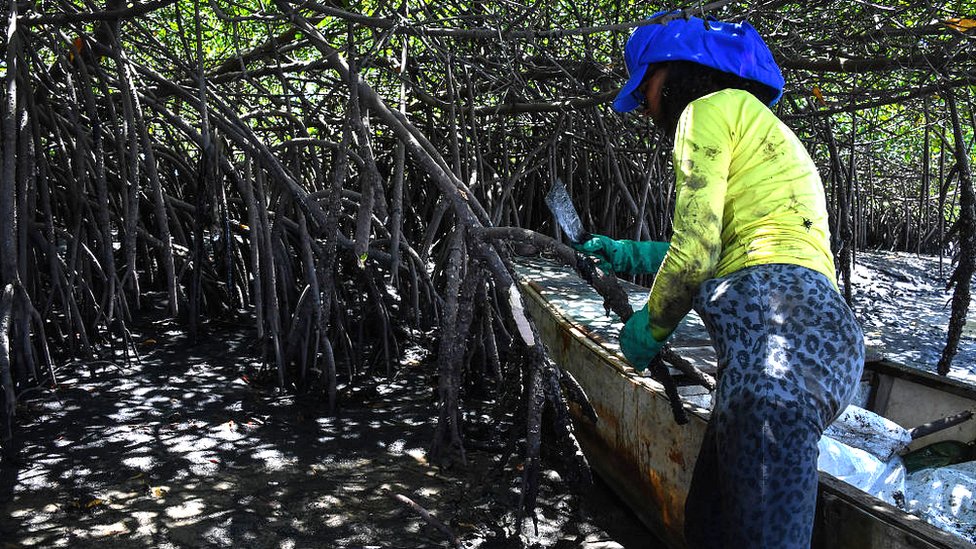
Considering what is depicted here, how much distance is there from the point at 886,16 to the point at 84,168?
3985 millimetres

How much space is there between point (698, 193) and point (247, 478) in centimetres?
225

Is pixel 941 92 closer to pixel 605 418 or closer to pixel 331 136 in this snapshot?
pixel 605 418

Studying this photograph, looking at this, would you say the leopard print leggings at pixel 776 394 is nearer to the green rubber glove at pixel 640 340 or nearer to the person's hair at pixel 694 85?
the green rubber glove at pixel 640 340

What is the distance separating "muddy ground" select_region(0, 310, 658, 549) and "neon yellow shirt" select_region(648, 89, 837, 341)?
3.76ft

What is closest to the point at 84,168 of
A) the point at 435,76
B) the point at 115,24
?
the point at 115,24

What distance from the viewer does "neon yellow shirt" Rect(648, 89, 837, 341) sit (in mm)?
1672

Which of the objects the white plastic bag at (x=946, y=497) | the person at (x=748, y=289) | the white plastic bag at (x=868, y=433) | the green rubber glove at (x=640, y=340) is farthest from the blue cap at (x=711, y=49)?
the white plastic bag at (x=946, y=497)

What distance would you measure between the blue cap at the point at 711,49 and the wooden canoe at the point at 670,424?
1018 mm

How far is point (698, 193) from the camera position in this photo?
5.47ft

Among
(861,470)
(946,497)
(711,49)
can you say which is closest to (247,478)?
(861,470)

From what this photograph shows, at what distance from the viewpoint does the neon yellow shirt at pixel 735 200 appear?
167 centimetres

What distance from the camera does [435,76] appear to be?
17.7 ft

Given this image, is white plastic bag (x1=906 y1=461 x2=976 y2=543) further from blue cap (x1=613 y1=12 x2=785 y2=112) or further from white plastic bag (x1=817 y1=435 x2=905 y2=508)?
blue cap (x1=613 y1=12 x2=785 y2=112)

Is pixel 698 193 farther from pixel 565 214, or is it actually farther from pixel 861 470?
pixel 861 470
